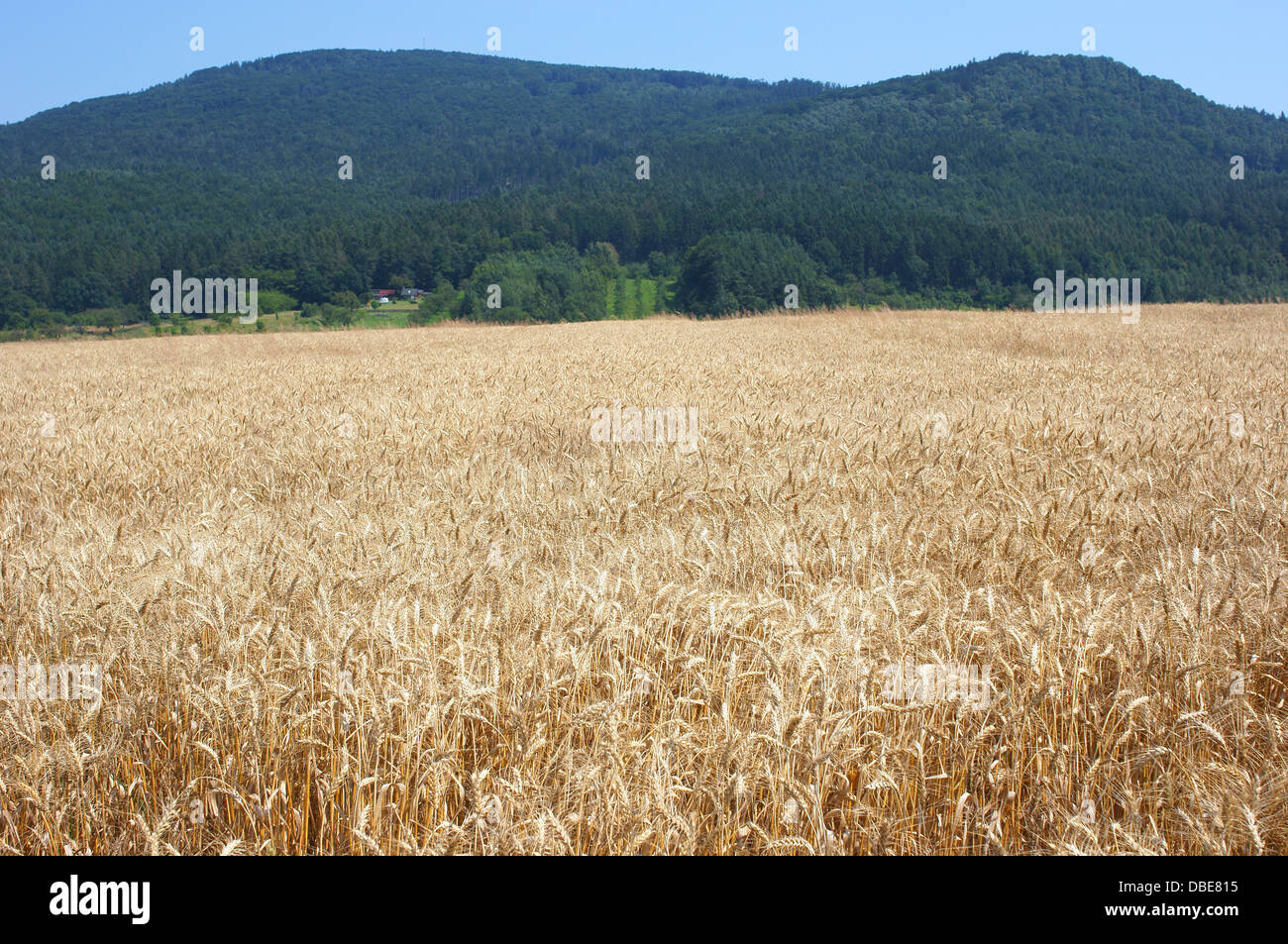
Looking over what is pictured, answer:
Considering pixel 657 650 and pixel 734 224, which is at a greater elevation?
pixel 734 224

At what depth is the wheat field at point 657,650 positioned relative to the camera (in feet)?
6.89

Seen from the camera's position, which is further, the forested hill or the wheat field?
the forested hill

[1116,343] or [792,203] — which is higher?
[792,203]

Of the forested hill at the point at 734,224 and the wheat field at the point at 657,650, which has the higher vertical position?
the forested hill at the point at 734,224

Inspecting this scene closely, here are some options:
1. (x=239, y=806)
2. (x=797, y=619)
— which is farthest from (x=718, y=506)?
(x=239, y=806)

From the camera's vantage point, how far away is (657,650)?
9.36ft

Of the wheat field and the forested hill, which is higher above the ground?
the forested hill

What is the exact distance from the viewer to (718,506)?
16.1 feet

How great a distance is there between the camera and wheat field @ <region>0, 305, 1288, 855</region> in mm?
2102

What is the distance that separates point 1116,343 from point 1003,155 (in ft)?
472

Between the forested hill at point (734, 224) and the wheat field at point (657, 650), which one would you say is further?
the forested hill at point (734, 224)

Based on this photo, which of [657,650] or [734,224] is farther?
[734,224]

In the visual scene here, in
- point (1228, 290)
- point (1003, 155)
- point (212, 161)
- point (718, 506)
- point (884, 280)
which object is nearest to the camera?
point (718, 506)
